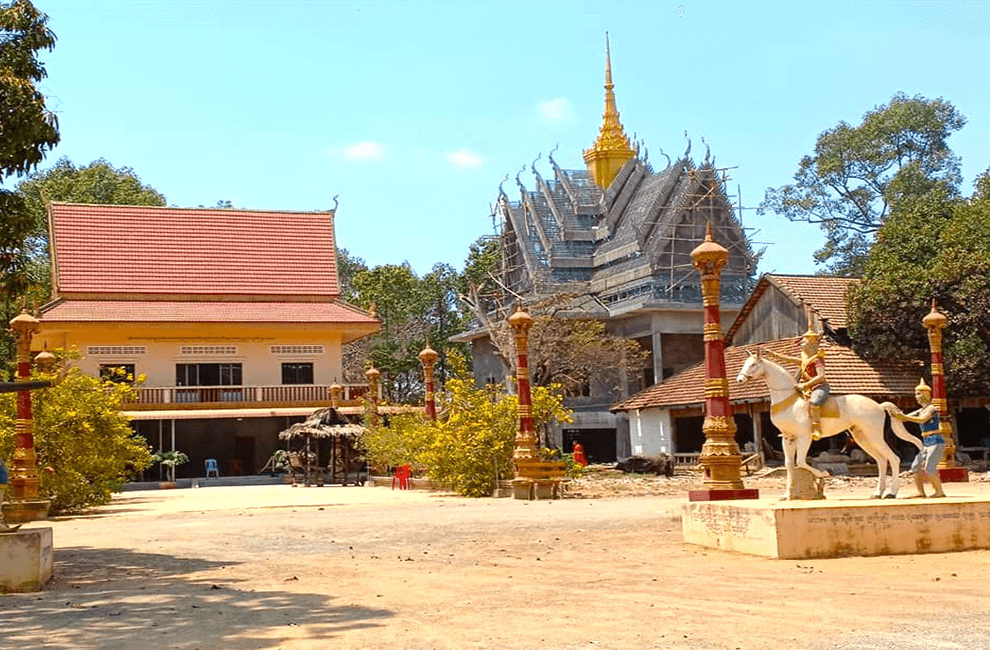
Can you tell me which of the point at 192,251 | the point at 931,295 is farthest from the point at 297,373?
the point at 931,295

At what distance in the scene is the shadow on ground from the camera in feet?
20.9

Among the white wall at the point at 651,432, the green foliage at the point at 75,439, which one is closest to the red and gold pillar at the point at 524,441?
the green foliage at the point at 75,439

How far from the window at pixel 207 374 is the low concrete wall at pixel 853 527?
87.0ft

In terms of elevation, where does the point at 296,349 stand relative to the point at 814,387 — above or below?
above

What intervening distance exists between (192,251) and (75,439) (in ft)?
63.0

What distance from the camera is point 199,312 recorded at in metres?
34.4

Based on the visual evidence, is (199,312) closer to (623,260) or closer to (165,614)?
(623,260)

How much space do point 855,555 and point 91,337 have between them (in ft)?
93.1

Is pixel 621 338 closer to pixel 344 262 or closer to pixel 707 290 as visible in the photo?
pixel 344 262

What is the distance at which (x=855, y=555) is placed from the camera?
9602 mm

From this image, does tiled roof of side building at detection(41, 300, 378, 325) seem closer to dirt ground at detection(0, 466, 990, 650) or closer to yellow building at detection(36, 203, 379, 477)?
yellow building at detection(36, 203, 379, 477)

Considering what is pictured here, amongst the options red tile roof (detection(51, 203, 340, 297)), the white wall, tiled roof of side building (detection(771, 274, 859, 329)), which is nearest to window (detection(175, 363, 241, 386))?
red tile roof (detection(51, 203, 340, 297))

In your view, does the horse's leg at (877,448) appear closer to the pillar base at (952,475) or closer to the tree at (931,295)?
the pillar base at (952,475)

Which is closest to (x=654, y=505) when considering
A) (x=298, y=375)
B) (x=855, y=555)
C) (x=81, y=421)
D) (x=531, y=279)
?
(x=855, y=555)
